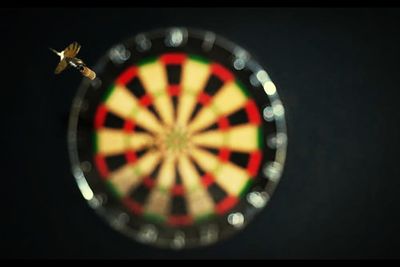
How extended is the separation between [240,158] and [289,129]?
0.83 ft

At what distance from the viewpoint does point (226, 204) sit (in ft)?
9.37

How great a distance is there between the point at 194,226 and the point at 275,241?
1.22 ft

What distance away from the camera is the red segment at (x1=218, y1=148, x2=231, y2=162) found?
2867 millimetres

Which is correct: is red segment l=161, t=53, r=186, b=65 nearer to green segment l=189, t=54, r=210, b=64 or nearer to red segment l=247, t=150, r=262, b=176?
green segment l=189, t=54, r=210, b=64

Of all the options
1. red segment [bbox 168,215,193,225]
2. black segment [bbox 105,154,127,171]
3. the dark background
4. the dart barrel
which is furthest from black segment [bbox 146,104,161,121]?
the dart barrel

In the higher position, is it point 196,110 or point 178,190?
point 196,110

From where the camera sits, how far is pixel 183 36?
2.89 m

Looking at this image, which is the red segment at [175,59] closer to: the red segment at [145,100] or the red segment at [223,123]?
the red segment at [145,100]

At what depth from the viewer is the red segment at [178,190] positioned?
2.88 metres

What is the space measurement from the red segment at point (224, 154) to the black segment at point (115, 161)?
17.1 inches

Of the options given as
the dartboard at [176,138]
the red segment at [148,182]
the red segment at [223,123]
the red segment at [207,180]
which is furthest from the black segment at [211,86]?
the red segment at [148,182]

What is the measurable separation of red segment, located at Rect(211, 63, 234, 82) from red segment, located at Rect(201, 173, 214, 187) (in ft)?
1.43

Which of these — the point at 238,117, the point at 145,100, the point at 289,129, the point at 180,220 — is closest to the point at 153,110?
the point at 145,100

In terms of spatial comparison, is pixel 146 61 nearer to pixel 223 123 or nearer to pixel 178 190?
pixel 223 123
